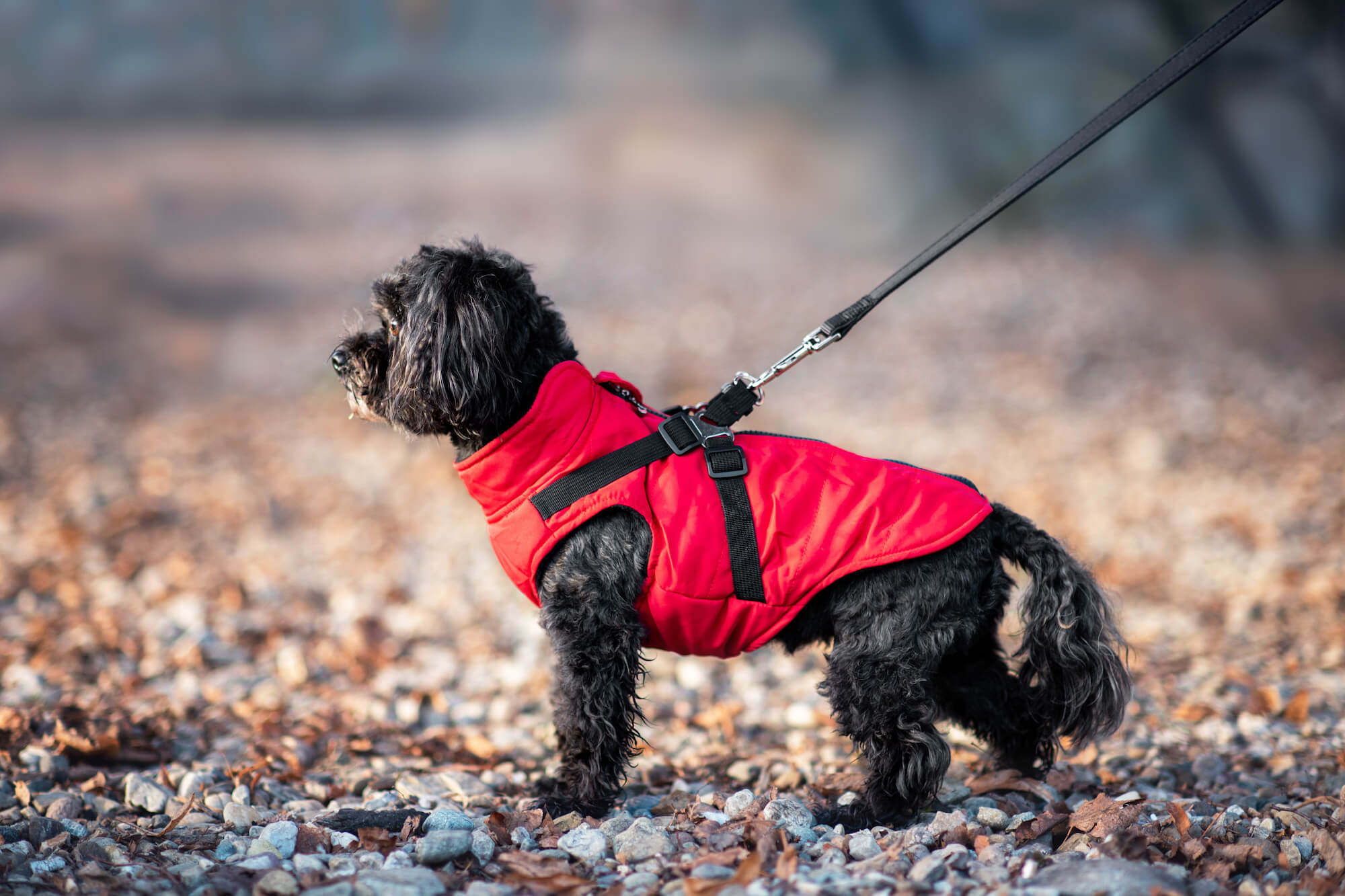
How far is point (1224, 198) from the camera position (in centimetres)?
1734

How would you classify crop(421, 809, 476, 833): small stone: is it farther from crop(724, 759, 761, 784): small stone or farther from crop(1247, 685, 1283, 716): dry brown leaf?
crop(1247, 685, 1283, 716): dry brown leaf

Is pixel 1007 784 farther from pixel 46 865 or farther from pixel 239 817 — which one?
pixel 46 865

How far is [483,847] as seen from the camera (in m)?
2.88

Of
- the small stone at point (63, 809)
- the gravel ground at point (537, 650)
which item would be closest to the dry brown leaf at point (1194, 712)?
the gravel ground at point (537, 650)

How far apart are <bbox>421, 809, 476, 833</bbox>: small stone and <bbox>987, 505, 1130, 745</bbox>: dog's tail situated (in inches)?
80.0

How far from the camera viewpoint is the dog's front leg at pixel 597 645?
125 inches

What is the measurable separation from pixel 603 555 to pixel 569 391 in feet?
1.91

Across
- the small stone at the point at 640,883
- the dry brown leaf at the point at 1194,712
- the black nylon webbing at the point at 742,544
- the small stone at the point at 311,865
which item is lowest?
the small stone at the point at 640,883

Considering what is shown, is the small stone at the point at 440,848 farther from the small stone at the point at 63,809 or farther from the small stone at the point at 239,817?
the small stone at the point at 63,809


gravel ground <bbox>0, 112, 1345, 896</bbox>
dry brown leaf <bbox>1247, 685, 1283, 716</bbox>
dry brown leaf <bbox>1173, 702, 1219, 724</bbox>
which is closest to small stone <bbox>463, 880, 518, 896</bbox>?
gravel ground <bbox>0, 112, 1345, 896</bbox>

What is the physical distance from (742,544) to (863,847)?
3.38 feet

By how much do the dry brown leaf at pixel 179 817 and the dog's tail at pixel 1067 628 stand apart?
3034mm

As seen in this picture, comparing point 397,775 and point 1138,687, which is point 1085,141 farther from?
point 397,775

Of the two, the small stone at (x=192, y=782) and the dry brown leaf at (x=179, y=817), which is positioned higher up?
A: the small stone at (x=192, y=782)
